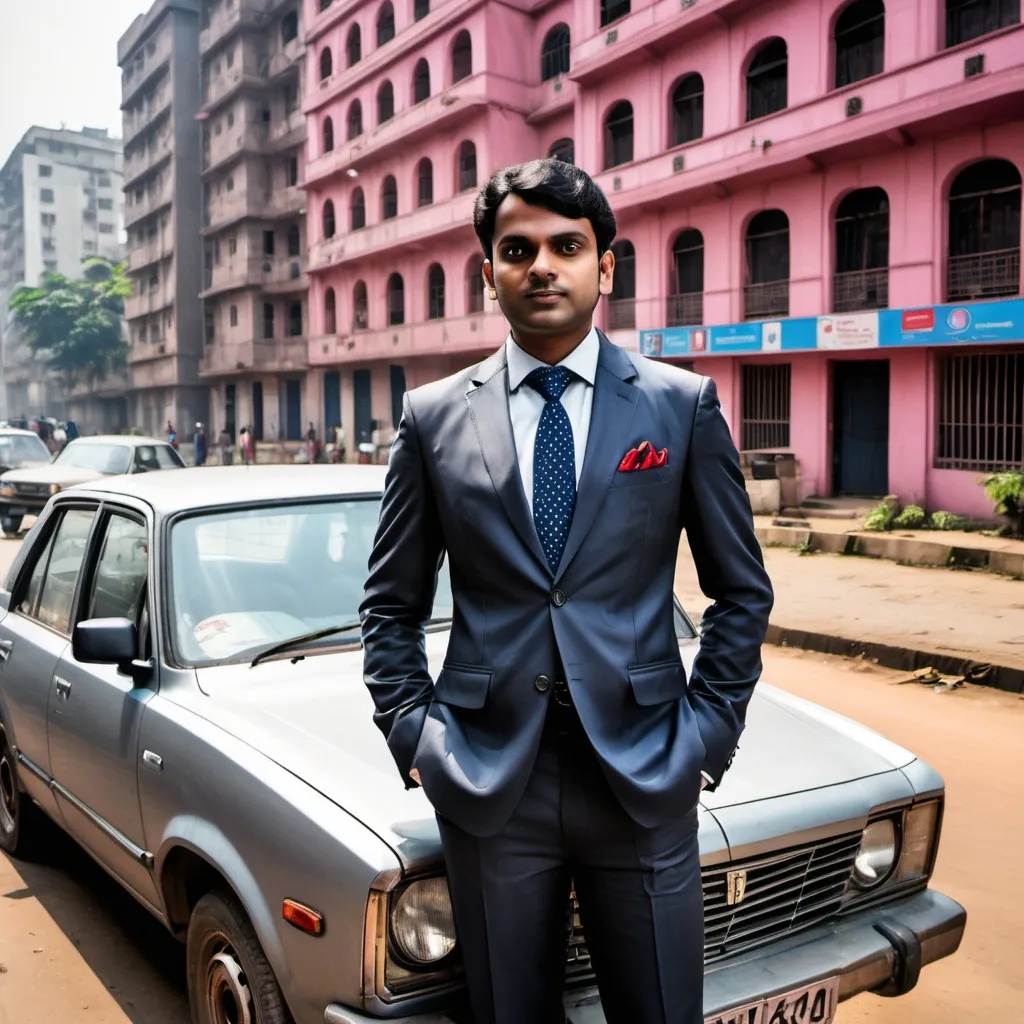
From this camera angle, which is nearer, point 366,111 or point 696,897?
point 696,897

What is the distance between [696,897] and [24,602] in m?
3.36

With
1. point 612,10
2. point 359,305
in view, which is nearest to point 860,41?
point 612,10

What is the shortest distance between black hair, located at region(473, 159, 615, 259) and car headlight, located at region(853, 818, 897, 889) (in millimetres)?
1600

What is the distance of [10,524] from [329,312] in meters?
20.9

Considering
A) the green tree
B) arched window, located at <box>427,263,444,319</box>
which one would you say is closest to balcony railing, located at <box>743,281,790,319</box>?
arched window, located at <box>427,263,444,319</box>

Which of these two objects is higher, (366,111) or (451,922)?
(366,111)

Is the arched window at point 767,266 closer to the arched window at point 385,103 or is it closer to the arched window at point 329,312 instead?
the arched window at point 385,103

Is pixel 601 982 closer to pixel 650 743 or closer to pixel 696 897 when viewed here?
pixel 696 897

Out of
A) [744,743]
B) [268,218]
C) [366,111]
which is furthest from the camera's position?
[268,218]

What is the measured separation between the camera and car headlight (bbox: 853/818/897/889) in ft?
8.38

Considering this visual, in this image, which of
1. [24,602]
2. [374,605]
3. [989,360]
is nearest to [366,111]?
[989,360]

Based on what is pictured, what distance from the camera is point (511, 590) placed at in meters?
1.85

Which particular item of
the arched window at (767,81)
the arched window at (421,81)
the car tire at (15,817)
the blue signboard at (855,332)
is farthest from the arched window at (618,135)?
the car tire at (15,817)

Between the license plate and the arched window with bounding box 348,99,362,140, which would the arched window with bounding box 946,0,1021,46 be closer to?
the license plate
